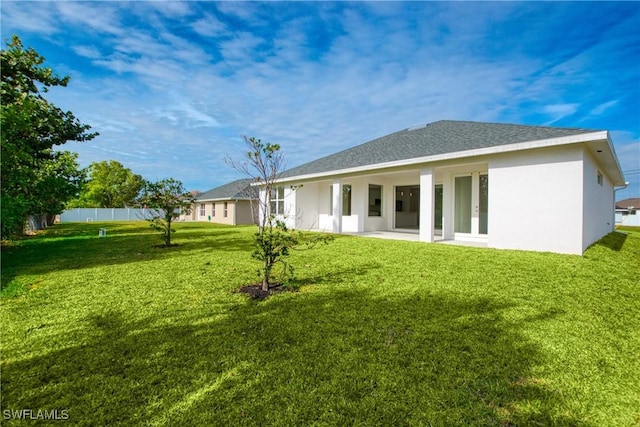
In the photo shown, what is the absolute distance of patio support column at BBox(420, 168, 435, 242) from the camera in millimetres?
10258

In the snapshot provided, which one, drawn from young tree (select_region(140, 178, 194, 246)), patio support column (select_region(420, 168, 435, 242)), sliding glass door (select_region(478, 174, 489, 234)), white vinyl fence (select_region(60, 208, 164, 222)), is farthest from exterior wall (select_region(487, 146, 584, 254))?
white vinyl fence (select_region(60, 208, 164, 222))

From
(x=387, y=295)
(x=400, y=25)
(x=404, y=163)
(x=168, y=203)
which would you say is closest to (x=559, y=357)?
(x=387, y=295)

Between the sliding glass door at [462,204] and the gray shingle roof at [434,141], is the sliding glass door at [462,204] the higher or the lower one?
the lower one

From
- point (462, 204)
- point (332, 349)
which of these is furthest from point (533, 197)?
point (332, 349)

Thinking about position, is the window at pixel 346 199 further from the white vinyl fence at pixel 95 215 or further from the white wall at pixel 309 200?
the white vinyl fence at pixel 95 215

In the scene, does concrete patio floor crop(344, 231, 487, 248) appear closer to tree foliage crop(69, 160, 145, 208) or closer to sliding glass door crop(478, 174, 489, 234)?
sliding glass door crop(478, 174, 489, 234)

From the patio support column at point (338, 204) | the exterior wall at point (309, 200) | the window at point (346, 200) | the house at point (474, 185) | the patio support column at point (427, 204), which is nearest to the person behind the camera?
the house at point (474, 185)

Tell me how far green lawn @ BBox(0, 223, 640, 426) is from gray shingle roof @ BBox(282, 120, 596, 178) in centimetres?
471

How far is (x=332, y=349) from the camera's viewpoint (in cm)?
286

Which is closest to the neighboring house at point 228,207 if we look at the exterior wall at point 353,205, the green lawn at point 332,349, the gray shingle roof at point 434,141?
the exterior wall at point 353,205

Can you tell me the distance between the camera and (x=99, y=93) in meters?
10.3

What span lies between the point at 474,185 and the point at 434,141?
2.77 meters

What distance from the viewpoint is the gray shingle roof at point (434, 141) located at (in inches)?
343

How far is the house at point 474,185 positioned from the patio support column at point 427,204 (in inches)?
1.4
